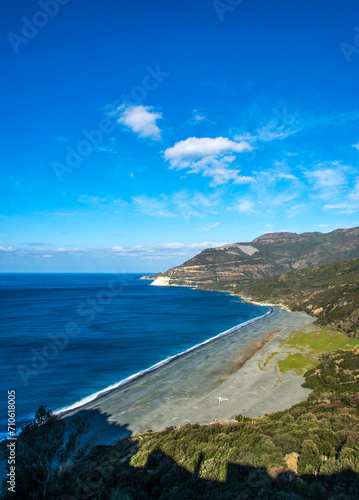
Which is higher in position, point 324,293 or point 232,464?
point 232,464

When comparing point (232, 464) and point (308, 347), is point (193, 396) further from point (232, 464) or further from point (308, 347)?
point (308, 347)

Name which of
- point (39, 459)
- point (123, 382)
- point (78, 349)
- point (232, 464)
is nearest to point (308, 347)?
point (123, 382)

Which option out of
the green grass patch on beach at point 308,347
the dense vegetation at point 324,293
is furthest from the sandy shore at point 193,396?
the dense vegetation at point 324,293

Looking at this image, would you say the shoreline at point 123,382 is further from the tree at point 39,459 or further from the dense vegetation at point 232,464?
the tree at point 39,459

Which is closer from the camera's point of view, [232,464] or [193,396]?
[232,464]

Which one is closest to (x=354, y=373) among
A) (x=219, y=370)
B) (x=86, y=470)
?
(x=219, y=370)

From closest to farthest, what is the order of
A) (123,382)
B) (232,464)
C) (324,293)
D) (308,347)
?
1. (232,464)
2. (123,382)
3. (308,347)
4. (324,293)

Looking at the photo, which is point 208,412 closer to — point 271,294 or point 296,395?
point 296,395
